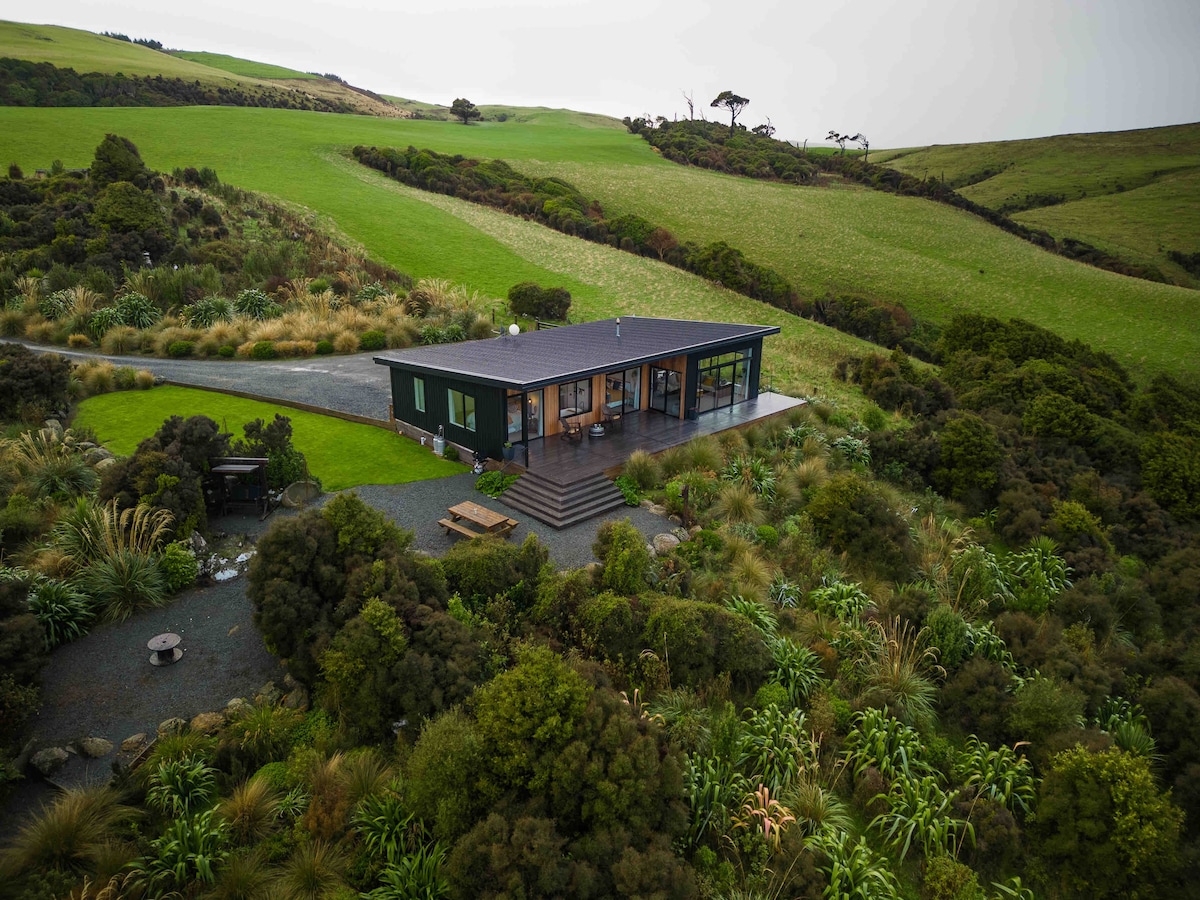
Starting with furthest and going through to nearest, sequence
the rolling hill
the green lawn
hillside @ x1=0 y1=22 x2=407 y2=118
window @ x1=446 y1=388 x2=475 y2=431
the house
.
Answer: hillside @ x1=0 y1=22 x2=407 y2=118
the rolling hill
window @ x1=446 y1=388 x2=475 y2=431
the house
the green lawn

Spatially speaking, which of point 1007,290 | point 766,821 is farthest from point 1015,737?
point 1007,290

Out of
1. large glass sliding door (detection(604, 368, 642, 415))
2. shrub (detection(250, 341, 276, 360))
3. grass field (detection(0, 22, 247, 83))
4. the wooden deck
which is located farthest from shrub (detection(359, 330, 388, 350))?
grass field (detection(0, 22, 247, 83))

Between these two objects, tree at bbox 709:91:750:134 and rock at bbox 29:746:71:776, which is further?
Answer: tree at bbox 709:91:750:134

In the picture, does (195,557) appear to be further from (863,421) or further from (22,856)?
(863,421)

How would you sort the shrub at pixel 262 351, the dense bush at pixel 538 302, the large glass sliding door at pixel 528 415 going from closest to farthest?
the large glass sliding door at pixel 528 415 < the shrub at pixel 262 351 < the dense bush at pixel 538 302

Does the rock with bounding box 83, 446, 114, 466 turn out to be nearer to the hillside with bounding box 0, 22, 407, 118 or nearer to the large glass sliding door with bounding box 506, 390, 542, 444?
the large glass sliding door with bounding box 506, 390, 542, 444

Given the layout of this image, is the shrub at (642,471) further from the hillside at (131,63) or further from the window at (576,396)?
the hillside at (131,63)

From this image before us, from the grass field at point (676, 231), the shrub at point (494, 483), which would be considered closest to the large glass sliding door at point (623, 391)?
the shrub at point (494, 483)
